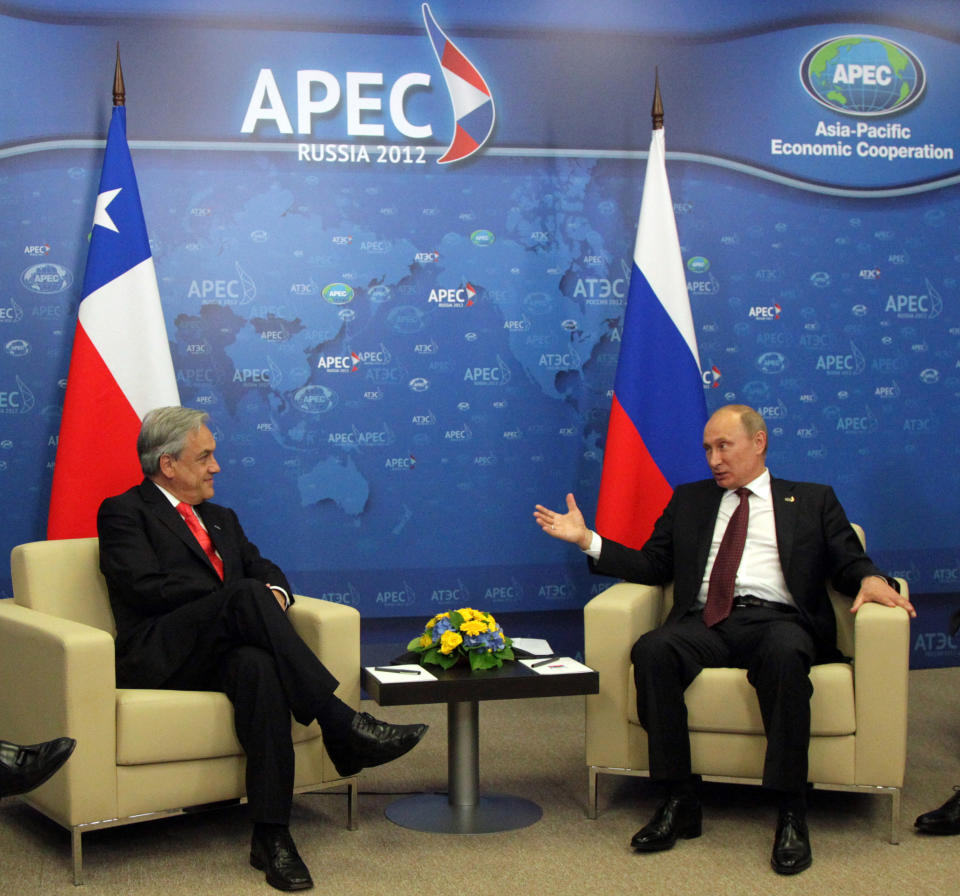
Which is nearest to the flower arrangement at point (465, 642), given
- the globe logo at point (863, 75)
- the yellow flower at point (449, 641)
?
the yellow flower at point (449, 641)

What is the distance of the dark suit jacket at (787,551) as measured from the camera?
363 cm

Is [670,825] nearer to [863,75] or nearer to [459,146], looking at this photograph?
[459,146]

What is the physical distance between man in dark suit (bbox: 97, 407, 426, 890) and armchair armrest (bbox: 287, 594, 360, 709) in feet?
0.47

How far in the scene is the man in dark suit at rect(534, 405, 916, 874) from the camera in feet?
10.5

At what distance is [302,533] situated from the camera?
16.2ft

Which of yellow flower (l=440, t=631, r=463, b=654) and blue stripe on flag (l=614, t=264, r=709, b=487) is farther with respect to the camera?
blue stripe on flag (l=614, t=264, r=709, b=487)

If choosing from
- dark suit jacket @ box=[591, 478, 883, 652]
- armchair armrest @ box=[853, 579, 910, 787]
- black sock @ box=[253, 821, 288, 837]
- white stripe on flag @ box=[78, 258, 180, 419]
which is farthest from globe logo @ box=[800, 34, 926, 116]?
black sock @ box=[253, 821, 288, 837]

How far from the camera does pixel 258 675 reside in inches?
123

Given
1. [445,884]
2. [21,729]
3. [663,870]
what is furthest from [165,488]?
[663,870]

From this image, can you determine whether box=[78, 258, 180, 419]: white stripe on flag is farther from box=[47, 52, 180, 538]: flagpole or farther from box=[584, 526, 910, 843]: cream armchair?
box=[584, 526, 910, 843]: cream armchair

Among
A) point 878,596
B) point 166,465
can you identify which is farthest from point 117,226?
point 878,596

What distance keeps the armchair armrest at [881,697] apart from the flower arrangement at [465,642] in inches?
39.3

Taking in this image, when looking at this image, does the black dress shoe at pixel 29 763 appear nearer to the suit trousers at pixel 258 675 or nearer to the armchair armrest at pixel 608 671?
the suit trousers at pixel 258 675

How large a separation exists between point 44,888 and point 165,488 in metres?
1.19
